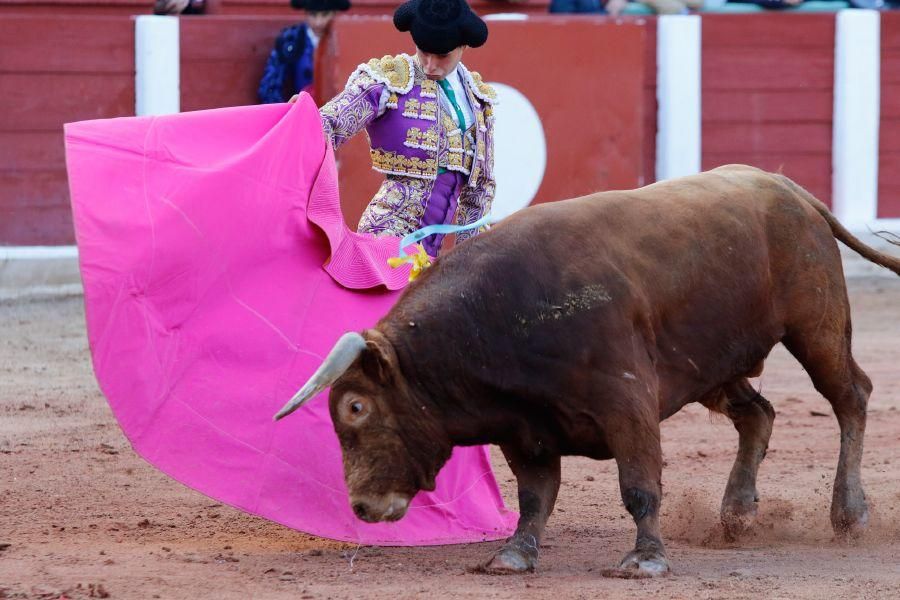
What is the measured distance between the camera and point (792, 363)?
7320 mm

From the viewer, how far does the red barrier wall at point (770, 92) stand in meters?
9.52

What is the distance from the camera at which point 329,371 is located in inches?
126

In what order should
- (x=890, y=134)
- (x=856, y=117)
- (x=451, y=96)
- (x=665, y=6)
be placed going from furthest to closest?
1. (x=890, y=134)
2. (x=856, y=117)
3. (x=665, y=6)
4. (x=451, y=96)

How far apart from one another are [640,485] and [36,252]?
5.54 meters

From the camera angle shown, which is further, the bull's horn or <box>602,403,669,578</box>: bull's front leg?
<box>602,403,669,578</box>: bull's front leg

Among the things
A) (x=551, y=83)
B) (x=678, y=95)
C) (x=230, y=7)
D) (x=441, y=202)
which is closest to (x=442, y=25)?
(x=441, y=202)

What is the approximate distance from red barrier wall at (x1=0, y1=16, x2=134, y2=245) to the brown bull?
5.19 metres

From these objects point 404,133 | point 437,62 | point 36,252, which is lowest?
point 36,252

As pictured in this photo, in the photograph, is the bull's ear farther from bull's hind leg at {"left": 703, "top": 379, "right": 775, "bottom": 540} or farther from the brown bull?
bull's hind leg at {"left": 703, "top": 379, "right": 775, "bottom": 540}

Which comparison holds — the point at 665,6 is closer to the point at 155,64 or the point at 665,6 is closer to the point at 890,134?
the point at 890,134

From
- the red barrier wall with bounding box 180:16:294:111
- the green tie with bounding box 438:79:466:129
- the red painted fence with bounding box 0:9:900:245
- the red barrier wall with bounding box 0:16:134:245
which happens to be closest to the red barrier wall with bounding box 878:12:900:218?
the red painted fence with bounding box 0:9:900:245

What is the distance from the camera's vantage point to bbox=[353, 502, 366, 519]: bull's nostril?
131 inches

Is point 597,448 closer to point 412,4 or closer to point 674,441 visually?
point 412,4

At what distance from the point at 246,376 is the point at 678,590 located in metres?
1.17
